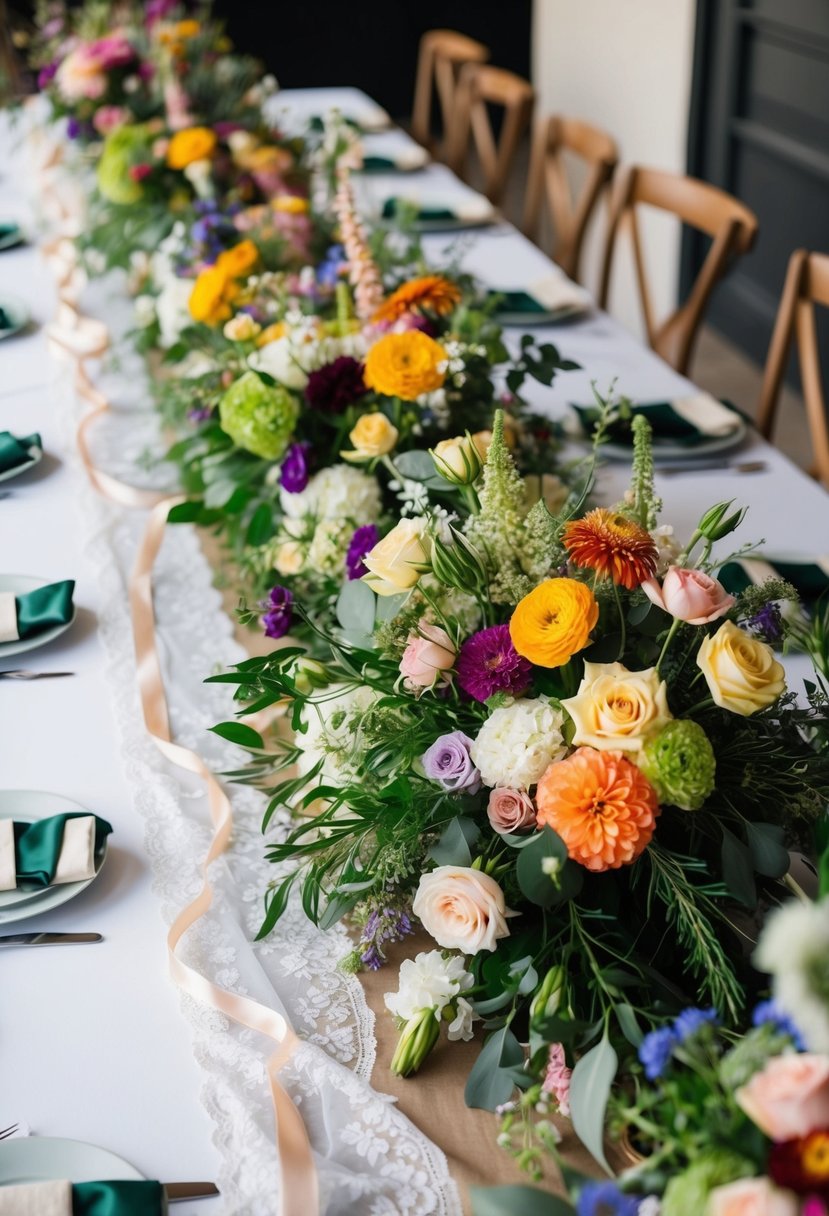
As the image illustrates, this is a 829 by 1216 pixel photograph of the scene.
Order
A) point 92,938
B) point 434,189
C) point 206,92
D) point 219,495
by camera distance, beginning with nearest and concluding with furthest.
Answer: point 92,938, point 219,495, point 206,92, point 434,189

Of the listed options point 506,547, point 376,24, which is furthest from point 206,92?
point 376,24

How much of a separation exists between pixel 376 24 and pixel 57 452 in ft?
20.5

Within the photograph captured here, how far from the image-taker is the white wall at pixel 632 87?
457 cm

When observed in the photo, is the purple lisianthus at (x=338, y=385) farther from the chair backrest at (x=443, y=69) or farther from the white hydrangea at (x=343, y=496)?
the chair backrest at (x=443, y=69)

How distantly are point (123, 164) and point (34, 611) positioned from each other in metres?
1.42

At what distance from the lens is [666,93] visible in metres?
4.64

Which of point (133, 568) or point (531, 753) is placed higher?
point (531, 753)

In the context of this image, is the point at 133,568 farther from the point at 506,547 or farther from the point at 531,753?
the point at 531,753

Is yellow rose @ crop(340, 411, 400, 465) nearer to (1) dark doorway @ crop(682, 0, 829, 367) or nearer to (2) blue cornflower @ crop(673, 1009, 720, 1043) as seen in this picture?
(2) blue cornflower @ crop(673, 1009, 720, 1043)

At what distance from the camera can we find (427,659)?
103 cm

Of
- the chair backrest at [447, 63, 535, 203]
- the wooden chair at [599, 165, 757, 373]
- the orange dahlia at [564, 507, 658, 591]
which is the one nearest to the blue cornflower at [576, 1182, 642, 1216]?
the orange dahlia at [564, 507, 658, 591]

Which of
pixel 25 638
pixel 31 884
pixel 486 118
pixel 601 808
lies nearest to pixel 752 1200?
pixel 601 808

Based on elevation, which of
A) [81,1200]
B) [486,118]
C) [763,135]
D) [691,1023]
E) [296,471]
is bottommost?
[763,135]

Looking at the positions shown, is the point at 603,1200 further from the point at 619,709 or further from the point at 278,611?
the point at 278,611
